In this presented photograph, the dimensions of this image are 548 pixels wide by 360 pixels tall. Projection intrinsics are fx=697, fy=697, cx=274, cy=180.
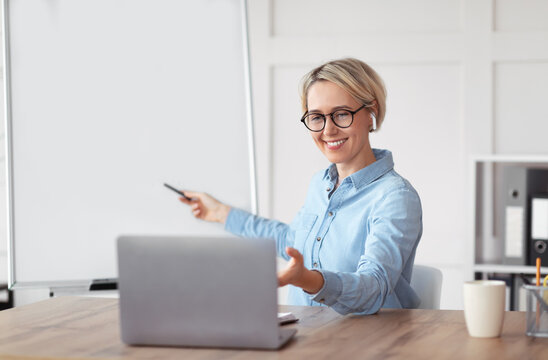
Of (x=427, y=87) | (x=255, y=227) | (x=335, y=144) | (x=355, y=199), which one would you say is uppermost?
(x=427, y=87)

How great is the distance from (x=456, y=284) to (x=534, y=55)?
42.4 inches

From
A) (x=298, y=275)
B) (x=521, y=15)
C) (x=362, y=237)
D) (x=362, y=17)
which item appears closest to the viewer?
(x=298, y=275)

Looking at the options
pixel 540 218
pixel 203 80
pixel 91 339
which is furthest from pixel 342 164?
pixel 540 218

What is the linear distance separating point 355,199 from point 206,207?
26.1 inches

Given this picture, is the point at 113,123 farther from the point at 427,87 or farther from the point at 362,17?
the point at 427,87

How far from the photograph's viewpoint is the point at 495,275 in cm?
312

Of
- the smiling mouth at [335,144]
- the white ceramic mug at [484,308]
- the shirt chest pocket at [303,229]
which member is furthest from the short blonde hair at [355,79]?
the white ceramic mug at [484,308]

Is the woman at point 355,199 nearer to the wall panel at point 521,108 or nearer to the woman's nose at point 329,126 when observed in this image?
the woman's nose at point 329,126

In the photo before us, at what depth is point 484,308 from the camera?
120 centimetres

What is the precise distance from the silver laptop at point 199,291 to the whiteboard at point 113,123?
110 cm

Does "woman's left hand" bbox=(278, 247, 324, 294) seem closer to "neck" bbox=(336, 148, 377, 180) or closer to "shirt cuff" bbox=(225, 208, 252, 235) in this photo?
"neck" bbox=(336, 148, 377, 180)

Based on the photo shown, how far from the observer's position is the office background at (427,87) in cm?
312

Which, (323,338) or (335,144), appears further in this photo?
(335,144)

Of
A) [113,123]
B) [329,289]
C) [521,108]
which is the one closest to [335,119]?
[329,289]
